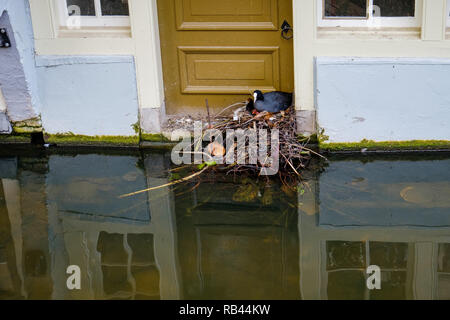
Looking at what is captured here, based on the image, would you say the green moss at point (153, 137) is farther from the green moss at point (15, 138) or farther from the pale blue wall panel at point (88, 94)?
the green moss at point (15, 138)

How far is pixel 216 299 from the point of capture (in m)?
4.17

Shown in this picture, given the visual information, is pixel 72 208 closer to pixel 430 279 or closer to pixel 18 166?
pixel 18 166

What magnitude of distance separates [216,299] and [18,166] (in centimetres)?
331

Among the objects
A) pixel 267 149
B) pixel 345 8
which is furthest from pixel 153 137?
pixel 345 8

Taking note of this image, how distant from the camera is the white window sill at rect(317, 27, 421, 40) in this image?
615 cm

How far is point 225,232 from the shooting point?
5020 millimetres

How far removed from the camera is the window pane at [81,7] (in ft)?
21.6

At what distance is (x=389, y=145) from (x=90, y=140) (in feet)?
11.0

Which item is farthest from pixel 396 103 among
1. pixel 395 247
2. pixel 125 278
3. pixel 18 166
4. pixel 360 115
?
pixel 18 166

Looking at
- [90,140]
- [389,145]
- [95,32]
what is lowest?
[389,145]

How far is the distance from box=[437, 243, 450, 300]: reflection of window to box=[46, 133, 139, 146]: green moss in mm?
3576

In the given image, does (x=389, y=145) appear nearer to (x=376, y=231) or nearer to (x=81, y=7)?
(x=376, y=231)

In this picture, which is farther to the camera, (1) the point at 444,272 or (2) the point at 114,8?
(2) the point at 114,8

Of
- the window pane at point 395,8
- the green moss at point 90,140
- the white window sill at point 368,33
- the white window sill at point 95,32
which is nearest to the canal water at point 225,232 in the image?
the green moss at point 90,140
